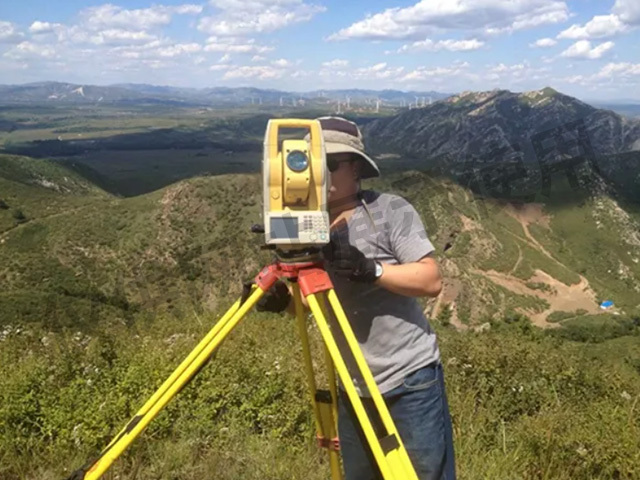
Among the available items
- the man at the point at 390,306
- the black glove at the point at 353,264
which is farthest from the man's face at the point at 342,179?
the black glove at the point at 353,264

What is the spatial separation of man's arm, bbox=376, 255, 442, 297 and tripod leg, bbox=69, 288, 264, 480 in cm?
46

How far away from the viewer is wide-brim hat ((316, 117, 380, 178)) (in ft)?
6.02

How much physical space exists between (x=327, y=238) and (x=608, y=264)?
3370 inches

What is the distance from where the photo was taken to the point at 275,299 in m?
1.87

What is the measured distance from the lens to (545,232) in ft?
262

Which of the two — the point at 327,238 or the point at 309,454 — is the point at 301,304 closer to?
the point at 327,238

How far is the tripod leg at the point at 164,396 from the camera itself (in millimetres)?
1476

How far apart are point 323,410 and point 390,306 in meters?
0.59

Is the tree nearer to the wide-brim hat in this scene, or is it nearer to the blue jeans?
the wide-brim hat

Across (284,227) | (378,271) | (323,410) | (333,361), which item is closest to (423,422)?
(323,410)

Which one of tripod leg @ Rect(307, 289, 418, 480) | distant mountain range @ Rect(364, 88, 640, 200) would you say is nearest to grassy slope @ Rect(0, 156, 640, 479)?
tripod leg @ Rect(307, 289, 418, 480)

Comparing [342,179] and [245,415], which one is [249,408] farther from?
[342,179]

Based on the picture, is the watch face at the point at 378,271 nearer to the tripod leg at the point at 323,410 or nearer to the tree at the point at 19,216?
the tripod leg at the point at 323,410

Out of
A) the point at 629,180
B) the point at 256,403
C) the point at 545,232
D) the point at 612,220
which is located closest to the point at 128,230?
the point at 256,403
